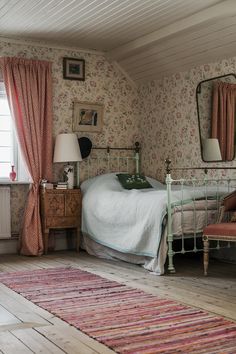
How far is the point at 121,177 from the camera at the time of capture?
6371 millimetres

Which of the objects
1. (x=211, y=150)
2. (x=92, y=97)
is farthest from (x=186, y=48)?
(x=92, y=97)

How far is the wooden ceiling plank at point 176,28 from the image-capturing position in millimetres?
4922

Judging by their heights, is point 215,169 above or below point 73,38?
below

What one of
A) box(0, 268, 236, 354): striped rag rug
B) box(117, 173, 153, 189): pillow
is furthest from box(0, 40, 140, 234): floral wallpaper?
box(0, 268, 236, 354): striped rag rug

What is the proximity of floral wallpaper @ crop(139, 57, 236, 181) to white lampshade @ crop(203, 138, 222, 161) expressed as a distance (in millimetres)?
80

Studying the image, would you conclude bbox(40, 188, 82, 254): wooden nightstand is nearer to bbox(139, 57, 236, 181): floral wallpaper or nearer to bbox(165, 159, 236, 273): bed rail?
bbox(139, 57, 236, 181): floral wallpaper

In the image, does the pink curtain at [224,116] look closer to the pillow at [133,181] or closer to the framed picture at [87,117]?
the pillow at [133,181]

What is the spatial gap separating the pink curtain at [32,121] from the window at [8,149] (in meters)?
0.22

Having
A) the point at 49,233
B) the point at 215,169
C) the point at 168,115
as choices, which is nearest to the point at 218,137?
the point at 215,169

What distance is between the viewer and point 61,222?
623 centimetres

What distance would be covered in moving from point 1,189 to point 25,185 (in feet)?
1.07

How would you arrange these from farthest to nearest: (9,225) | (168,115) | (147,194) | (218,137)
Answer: (168,115), (9,225), (218,137), (147,194)

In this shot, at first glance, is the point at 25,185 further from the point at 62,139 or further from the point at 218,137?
the point at 218,137

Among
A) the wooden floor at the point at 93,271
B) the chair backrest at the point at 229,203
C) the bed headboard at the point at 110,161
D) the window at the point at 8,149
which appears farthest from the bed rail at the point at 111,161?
the chair backrest at the point at 229,203
